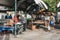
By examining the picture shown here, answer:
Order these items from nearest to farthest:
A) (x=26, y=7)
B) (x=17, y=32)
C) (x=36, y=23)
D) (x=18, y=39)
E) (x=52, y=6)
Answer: (x=18, y=39)
(x=17, y=32)
(x=26, y=7)
(x=36, y=23)
(x=52, y=6)

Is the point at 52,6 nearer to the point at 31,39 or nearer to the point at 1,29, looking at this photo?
the point at 1,29

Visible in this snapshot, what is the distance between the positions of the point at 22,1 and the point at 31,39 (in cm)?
358

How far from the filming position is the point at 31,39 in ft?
40.6

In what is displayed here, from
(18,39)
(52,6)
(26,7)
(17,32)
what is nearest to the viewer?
(18,39)

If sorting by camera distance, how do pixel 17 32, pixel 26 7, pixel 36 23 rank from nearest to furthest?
pixel 17 32 < pixel 26 7 < pixel 36 23

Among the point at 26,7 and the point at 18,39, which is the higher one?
the point at 26,7

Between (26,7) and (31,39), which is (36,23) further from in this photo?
(31,39)

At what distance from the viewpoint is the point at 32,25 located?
1734 centimetres

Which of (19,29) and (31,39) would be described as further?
(19,29)

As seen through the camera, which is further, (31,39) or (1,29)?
(1,29)

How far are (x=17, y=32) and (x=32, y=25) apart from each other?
3193 millimetres

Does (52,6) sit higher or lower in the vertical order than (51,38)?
higher

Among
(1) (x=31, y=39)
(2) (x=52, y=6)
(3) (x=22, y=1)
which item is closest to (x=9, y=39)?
(1) (x=31, y=39)

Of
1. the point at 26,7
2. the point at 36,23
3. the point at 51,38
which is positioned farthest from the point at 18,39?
the point at 36,23
